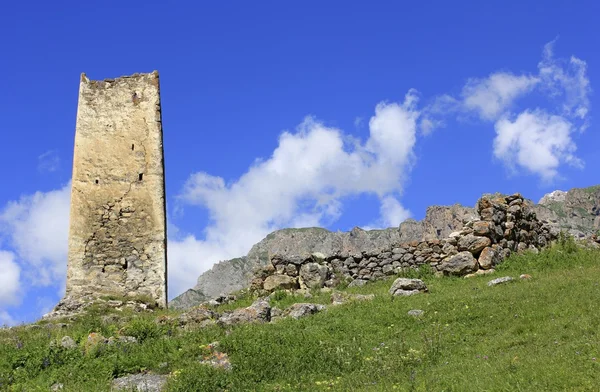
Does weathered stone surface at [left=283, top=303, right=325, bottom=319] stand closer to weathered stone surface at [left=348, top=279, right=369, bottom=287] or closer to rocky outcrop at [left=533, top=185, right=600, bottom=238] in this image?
weathered stone surface at [left=348, top=279, right=369, bottom=287]

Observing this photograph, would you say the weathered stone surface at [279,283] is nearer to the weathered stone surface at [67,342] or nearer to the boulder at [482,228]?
the boulder at [482,228]

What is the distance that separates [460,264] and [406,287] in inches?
131

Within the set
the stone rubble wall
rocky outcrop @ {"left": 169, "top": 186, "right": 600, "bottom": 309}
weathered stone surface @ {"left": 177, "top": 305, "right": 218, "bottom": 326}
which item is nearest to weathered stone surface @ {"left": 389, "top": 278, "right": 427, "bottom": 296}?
the stone rubble wall

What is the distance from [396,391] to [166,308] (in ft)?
42.6

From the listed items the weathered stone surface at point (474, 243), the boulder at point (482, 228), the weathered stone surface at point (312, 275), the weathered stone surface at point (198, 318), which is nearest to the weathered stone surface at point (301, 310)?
the weathered stone surface at point (198, 318)

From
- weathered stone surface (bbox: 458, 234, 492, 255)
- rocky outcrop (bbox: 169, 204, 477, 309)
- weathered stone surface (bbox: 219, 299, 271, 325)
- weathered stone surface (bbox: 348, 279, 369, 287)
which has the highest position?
rocky outcrop (bbox: 169, 204, 477, 309)

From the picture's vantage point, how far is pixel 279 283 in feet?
62.3

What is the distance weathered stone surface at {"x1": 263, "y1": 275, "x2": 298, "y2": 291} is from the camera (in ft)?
62.2

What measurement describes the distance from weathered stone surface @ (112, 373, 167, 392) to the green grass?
175 millimetres

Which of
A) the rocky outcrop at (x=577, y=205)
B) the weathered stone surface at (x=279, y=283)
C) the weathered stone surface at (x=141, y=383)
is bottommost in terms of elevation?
the weathered stone surface at (x=141, y=383)

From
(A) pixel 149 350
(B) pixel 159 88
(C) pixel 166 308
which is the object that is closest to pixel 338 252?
→ (C) pixel 166 308

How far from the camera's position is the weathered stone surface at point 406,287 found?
50.4 feet

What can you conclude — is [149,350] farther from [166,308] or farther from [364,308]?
[166,308]

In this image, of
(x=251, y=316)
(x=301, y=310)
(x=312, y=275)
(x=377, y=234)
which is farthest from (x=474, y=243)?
(x=377, y=234)
